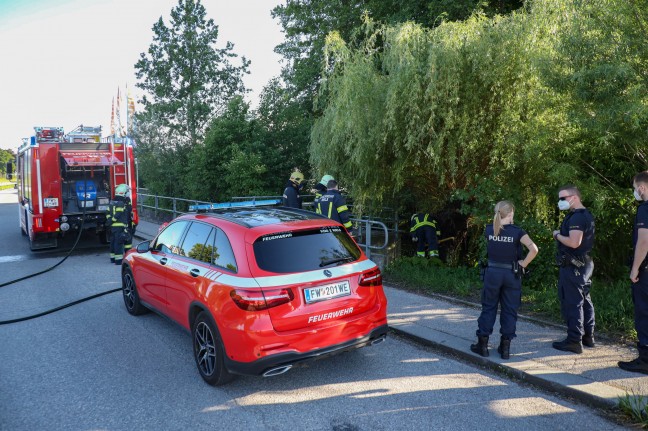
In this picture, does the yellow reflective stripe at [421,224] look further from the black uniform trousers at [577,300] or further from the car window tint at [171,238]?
the car window tint at [171,238]

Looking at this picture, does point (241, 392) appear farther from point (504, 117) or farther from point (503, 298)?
point (504, 117)

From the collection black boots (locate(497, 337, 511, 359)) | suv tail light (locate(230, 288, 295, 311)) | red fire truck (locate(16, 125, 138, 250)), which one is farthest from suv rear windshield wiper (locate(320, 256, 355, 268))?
red fire truck (locate(16, 125, 138, 250))

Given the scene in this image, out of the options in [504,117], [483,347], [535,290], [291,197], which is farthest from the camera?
[291,197]

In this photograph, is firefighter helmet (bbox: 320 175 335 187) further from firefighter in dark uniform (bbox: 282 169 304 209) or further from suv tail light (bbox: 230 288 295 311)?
suv tail light (bbox: 230 288 295 311)

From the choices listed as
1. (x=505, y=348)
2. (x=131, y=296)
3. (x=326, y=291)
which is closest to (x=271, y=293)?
(x=326, y=291)

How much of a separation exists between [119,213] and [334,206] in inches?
210

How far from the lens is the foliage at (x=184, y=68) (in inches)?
1137

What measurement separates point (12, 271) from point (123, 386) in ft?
24.4

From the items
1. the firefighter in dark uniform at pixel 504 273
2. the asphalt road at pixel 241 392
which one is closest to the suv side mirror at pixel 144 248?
the asphalt road at pixel 241 392

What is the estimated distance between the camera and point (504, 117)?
7.57 metres

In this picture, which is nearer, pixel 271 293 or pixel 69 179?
pixel 271 293

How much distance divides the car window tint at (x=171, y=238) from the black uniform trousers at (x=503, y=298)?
3431mm

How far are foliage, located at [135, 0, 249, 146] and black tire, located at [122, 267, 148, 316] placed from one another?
2281 cm

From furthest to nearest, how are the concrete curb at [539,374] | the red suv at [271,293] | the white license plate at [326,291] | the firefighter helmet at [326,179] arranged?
the firefighter helmet at [326,179], the white license plate at [326,291], the red suv at [271,293], the concrete curb at [539,374]
